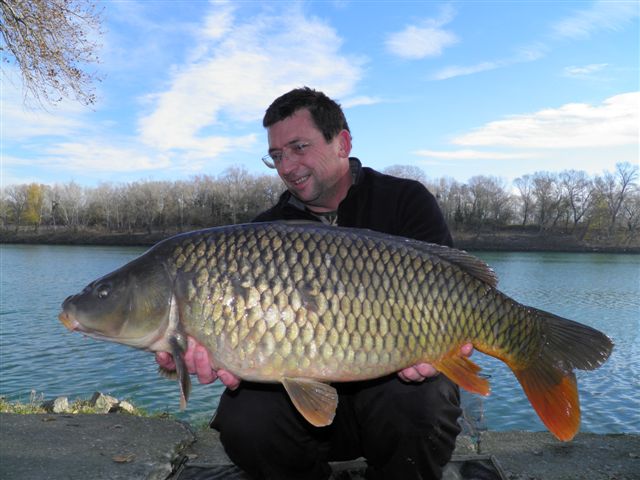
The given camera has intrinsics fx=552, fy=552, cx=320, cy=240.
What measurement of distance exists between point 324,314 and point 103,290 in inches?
31.6

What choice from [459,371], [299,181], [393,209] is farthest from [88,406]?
[459,371]

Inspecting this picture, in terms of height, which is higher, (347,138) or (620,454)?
(347,138)

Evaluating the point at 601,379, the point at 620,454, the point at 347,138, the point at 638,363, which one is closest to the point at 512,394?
the point at 601,379

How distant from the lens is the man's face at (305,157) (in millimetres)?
2566

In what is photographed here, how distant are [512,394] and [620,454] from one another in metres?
4.76

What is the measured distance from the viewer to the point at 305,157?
257 centimetres

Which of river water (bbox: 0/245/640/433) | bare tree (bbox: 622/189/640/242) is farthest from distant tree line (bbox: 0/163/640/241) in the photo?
river water (bbox: 0/245/640/433)

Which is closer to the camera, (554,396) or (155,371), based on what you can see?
(554,396)

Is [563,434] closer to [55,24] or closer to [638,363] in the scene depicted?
[55,24]

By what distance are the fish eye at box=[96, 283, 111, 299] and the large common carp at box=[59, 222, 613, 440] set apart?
0.01 meters

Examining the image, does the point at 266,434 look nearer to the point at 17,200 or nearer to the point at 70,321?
the point at 70,321

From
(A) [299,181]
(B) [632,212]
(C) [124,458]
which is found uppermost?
(A) [299,181]

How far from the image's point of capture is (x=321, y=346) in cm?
180

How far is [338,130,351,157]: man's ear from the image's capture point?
266 centimetres
